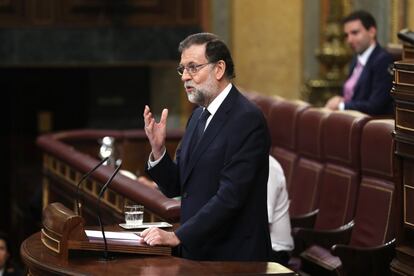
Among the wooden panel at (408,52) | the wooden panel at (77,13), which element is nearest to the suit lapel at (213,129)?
the wooden panel at (408,52)

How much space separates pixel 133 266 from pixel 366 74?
3405mm

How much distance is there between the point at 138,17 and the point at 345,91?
332 centimetres

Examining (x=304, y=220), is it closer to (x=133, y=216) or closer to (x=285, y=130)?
(x=285, y=130)

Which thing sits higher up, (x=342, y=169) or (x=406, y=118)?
(x=406, y=118)

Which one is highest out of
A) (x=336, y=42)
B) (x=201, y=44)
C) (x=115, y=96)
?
(x=201, y=44)

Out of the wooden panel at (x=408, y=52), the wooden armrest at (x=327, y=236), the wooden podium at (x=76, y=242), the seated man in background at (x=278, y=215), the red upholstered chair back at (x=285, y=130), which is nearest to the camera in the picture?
the wooden podium at (x=76, y=242)

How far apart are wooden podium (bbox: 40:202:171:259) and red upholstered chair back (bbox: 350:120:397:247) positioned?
1.80 metres

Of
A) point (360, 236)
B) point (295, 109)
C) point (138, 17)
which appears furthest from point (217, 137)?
point (138, 17)

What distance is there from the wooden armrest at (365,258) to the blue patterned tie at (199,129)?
1.18 m

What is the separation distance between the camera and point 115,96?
10.3m

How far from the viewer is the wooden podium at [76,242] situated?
3.37 meters

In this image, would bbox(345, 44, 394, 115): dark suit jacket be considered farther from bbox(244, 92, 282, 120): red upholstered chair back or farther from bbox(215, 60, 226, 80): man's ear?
bbox(215, 60, 226, 80): man's ear

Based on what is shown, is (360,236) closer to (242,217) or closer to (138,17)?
(242,217)

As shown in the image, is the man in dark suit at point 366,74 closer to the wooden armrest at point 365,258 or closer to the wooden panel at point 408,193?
the wooden armrest at point 365,258
